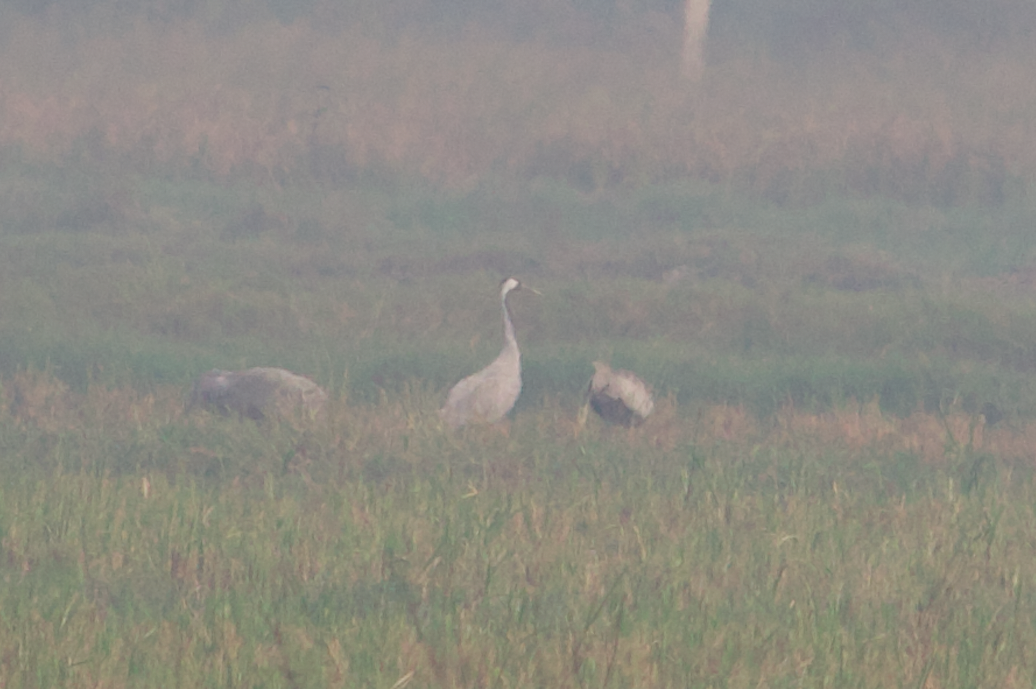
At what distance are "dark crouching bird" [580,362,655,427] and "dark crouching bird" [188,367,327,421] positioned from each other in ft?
5.39

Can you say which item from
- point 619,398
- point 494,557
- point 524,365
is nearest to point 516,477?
point 619,398

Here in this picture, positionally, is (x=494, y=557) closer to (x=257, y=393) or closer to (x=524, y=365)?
(x=257, y=393)

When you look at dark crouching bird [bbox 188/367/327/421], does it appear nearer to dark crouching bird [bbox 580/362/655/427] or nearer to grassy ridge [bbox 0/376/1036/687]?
grassy ridge [bbox 0/376/1036/687]

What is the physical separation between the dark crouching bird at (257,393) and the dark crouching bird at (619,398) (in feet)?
5.39

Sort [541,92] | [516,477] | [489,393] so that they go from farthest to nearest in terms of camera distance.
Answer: [541,92] < [489,393] < [516,477]

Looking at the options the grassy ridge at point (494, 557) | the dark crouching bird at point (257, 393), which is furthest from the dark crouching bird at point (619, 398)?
the dark crouching bird at point (257, 393)

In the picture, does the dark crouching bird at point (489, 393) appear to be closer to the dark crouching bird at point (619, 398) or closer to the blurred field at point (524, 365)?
the blurred field at point (524, 365)

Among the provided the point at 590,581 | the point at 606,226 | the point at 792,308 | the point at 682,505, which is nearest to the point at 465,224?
the point at 606,226

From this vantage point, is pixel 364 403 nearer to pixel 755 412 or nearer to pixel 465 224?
pixel 755 412

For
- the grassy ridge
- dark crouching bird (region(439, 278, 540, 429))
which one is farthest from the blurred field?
dark crouching bird (region(439, 278, 540, 429))

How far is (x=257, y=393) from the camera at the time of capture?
9430 millimetres

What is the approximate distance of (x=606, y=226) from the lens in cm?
1920

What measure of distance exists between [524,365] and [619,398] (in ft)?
5.19

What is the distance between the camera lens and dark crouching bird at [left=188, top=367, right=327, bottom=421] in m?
9.27
